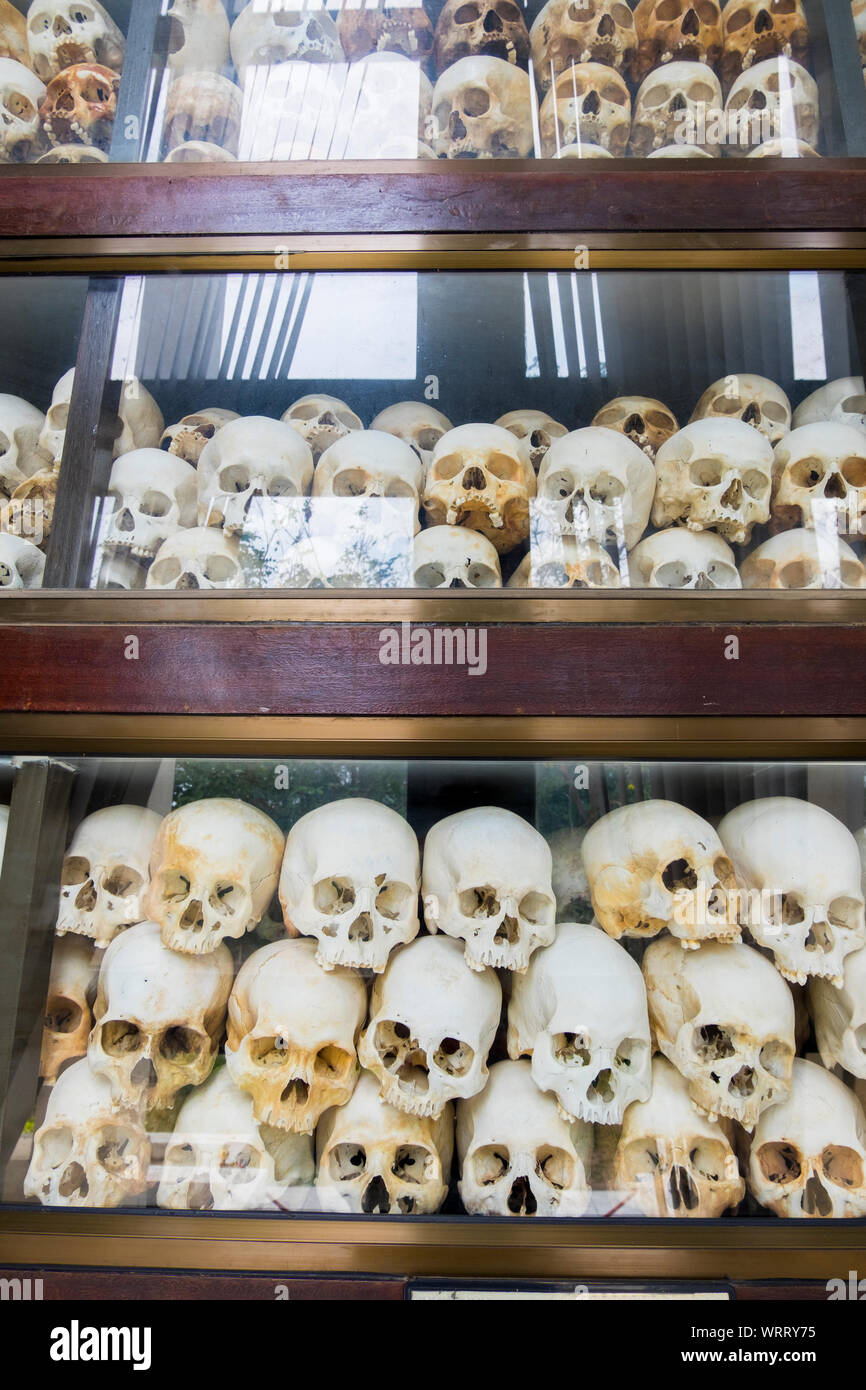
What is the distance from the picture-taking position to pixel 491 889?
1.37m

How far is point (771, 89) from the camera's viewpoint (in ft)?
5.67

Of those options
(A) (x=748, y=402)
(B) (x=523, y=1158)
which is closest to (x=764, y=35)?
(A) (x=748, y=402)

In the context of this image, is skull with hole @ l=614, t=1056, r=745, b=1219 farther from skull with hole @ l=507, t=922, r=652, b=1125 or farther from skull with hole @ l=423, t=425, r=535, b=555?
skull with hole @ l=423, t=425, r=535, b=555

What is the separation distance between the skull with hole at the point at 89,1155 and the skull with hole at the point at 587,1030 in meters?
0.60

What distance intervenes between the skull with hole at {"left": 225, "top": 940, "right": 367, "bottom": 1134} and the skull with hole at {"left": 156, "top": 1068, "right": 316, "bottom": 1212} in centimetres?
5

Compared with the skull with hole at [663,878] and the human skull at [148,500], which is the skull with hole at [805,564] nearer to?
the skull with hole at [663,878]

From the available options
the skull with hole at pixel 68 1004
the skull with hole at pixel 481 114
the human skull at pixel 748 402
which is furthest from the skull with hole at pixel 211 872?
the skull with hole at pixel 481 114

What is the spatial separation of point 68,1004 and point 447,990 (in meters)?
0.62

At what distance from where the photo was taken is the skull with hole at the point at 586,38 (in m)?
1.80

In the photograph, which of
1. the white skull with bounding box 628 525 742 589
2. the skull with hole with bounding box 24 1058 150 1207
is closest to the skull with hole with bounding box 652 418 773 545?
the white skull with bounding box 628 525 742 589

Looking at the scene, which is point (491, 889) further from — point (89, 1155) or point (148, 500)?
point (148, 500)

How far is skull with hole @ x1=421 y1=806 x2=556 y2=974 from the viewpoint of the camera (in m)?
1.34

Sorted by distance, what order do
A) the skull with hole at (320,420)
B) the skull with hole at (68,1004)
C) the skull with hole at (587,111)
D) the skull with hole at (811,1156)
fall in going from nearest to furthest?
1. the skull with hole at (811,1156)
2. the skull with hole at (68,1004)
3. the skull with hole at (320,420)
4. the skull with hole at (587,111)
